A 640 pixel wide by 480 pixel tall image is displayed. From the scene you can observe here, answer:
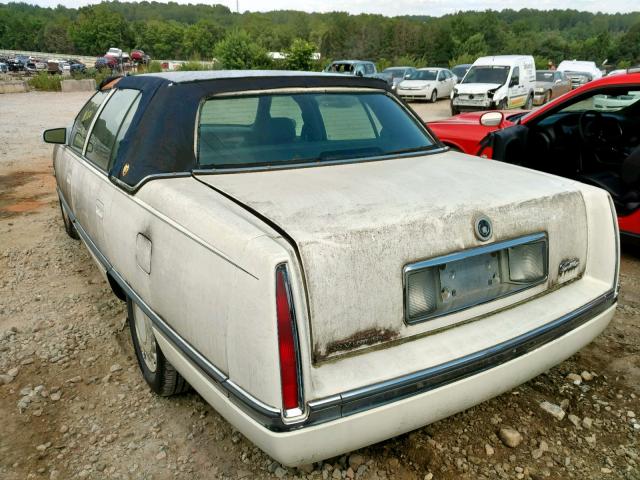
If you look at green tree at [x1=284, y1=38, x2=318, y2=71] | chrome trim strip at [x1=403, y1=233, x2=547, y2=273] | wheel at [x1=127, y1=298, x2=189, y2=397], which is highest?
green tree at [x1=284, y1=38, x2=318, y2=71]

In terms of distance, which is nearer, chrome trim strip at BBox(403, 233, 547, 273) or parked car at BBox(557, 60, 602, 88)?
chrome trim strip at BBox(403, 233, 547, 273)

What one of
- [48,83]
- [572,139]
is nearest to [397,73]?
[48,83]

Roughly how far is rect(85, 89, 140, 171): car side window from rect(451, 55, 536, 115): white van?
1509 cm

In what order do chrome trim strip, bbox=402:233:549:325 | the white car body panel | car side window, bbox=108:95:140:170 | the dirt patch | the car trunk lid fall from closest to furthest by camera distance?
the car trunk lid
chrome trim strip, bbox=402:233:549:325
car side window, bbox=108:95:140:170
the dirt patch
the white car body panel

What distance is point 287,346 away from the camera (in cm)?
157

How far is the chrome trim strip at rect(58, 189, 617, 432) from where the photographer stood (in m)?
1.59

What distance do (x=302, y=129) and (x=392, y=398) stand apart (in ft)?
5.45

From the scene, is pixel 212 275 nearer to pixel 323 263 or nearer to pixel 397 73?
pixel 323 263

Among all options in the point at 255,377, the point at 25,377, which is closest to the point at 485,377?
the point at 255,377

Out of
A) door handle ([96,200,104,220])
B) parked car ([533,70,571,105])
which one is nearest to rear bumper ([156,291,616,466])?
door handle ([96,200,104,220])

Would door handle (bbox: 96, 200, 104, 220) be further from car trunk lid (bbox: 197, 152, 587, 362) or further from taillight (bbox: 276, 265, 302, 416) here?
taillight (bbox: 276, 265, 302, 416)

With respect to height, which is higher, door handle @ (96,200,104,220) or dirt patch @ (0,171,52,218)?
door handle @ (96,200,104,220)

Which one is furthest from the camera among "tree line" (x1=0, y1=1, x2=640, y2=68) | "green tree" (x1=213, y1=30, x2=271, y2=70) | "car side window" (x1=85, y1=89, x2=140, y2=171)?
"tree line" (x1=0, y1=1, x2=640, y2=68)

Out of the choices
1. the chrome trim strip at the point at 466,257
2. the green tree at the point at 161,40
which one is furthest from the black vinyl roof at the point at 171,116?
the green tree at the point at 161,40
